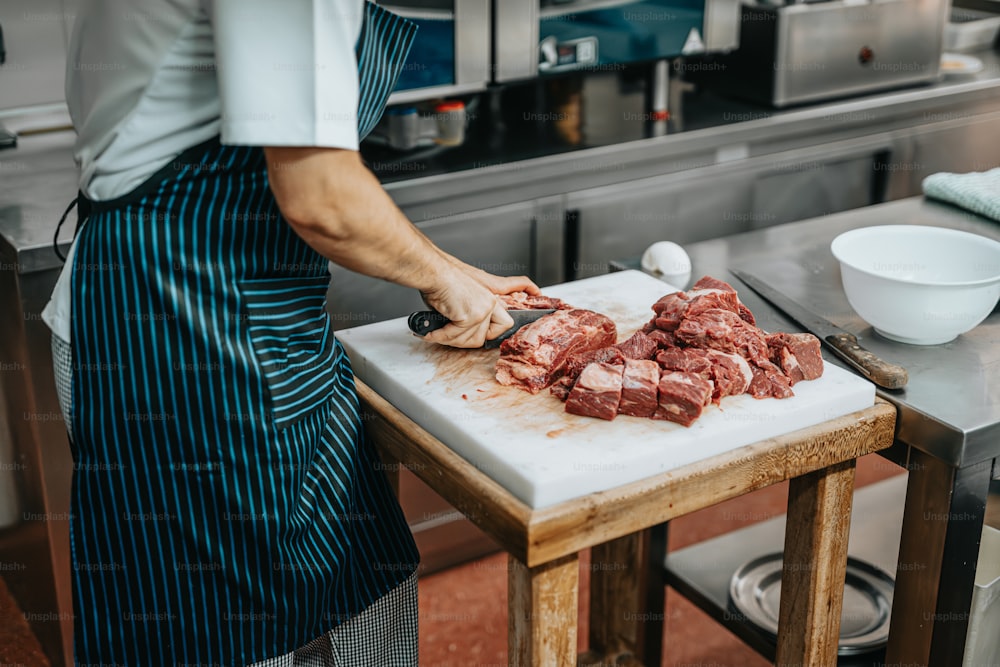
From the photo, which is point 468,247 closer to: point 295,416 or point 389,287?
point 389,287

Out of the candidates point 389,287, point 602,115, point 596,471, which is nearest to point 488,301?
point 596,471

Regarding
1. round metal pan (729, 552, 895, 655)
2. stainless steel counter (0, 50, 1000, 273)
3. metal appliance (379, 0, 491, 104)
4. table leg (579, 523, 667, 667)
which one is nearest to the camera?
round metal pan (729, 552, 895, 655)

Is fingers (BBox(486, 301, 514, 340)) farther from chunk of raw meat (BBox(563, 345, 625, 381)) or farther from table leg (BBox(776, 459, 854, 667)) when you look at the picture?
table leg (BBox(776, 459, 854, 667))

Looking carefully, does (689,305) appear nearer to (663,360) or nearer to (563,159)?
(663,360)

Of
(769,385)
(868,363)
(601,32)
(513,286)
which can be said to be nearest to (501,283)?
(513,286)

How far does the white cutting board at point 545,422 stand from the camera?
4.30 ft

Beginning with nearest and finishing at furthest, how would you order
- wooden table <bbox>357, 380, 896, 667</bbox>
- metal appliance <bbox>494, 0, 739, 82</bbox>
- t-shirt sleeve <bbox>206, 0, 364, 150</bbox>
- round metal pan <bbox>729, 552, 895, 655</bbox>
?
t-shirt sleeve <bbox>206, 0, 364, 150</bbox>
wooden table <bbox>357, 380, 896, 667</bbox>
round metal pan <bbox>729, 552, 895, 655</bbox>
metal appliance <bbox>494, 0, 739, 82</bbox>

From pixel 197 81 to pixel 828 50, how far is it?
2.20 metres

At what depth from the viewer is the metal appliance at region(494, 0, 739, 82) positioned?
2654 mm

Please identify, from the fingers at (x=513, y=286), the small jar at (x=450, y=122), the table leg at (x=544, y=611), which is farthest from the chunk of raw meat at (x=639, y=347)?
the small jar at (x=450, y=122)

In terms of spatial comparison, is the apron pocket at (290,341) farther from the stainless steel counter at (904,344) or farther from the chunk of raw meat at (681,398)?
the stainless steel counter at (904,344)

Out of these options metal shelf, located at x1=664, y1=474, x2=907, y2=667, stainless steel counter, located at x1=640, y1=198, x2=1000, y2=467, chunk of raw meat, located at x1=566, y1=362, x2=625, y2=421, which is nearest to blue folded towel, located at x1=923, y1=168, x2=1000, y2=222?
stainless steel counter, located at x1=640, y1=198, x2=1000, y2=467

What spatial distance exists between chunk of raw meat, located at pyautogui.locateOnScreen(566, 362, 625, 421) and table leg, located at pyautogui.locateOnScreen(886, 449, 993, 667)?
0.45 m

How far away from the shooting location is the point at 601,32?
108 inches
